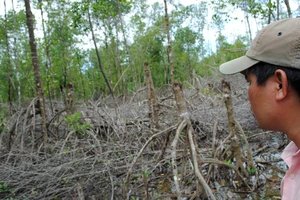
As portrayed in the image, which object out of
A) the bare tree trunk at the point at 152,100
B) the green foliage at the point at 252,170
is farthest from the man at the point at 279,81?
the bare tree trunk at the point at 152,100

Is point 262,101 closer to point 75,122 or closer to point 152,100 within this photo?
point 75,122

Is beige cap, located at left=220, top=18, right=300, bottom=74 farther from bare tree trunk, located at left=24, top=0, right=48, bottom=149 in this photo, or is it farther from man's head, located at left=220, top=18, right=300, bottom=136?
bare tree trunk, located at left=24, top=0, right=48, bottom=149

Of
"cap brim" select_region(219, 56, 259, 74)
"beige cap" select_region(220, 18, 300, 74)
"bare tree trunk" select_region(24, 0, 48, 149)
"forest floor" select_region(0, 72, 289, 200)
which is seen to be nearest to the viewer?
"beige cap" select_region(220, 18, 300, 74)

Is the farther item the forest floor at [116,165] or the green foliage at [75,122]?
the green foliage at [75,122]

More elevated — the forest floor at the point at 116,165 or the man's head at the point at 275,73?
the man's head at the point at 275,73

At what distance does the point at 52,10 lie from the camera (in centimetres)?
1267

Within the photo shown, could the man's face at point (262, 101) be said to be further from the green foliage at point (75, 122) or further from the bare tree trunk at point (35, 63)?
the bare tree trunk at point (35, 63)

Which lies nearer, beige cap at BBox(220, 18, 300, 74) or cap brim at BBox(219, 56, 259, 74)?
beige cap at BBox(220, 18, 300, 74)

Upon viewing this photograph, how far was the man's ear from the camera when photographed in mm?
909

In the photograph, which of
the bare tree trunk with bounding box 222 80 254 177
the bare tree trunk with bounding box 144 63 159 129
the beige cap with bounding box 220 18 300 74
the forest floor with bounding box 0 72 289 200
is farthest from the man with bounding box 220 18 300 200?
the bare tree trunk with bounding box 144 63 159 129

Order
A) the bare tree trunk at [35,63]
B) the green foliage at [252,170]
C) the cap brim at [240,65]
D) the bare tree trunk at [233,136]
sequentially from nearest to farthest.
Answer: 1. the cap brim at [240,65]
2. the bare tree trunk at [233,136]
3. the green foliage at [252,170]
4. the bare tree trunk at [35,63]

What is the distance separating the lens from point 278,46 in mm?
932

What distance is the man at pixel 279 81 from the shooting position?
0.91m

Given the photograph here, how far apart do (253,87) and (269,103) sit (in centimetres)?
8
